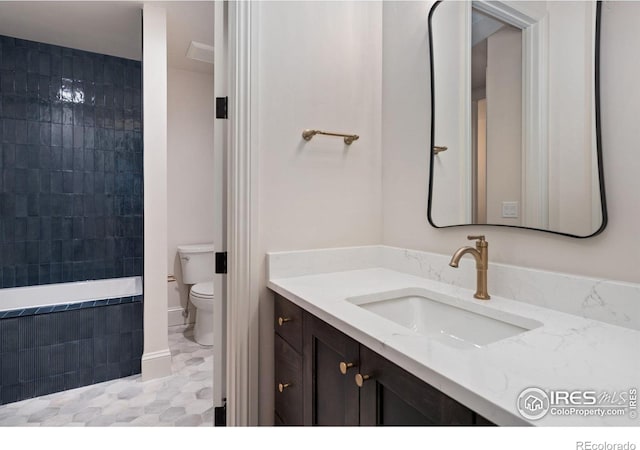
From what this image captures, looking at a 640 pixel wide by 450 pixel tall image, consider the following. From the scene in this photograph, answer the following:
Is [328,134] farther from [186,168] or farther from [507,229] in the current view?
[186,168]

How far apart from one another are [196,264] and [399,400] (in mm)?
2723

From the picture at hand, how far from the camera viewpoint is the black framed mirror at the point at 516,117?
3.06ft

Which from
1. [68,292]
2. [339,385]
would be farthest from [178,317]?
[339,385]

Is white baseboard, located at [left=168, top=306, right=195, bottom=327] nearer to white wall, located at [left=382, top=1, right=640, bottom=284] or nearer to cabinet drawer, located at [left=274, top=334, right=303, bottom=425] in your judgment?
cabinet drawer, located at [left=274, top=334, right=303, bottom=425]

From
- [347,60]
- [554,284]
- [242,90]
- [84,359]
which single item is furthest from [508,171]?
[84,359]

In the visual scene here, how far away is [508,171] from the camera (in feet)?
3.72

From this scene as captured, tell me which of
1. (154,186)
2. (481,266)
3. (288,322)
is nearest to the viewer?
(481,266)

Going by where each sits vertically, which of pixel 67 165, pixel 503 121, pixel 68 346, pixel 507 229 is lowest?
pixel 68 346

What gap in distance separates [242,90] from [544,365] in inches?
49.0

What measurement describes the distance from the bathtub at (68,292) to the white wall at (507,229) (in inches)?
85.7

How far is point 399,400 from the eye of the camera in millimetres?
742

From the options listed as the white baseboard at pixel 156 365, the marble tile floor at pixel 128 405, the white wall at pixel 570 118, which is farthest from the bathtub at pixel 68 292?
the white wall at pixel 570 118

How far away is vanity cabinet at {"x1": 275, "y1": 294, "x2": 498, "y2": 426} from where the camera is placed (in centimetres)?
66
